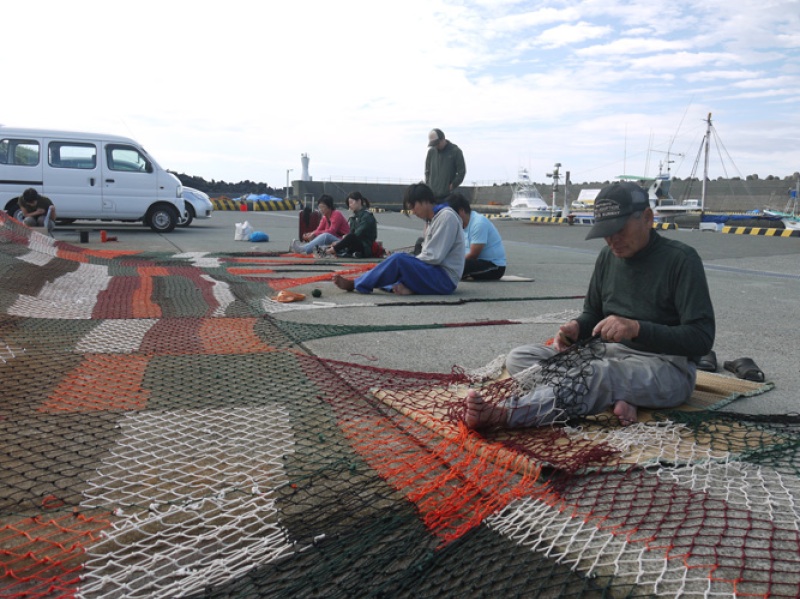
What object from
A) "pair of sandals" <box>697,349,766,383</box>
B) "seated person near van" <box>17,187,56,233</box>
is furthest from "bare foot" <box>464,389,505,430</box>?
"seated person near van" <box>17,187,56,233</box>

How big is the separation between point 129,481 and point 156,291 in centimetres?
424

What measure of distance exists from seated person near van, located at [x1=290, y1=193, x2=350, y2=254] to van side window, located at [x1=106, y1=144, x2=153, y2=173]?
4541 mm

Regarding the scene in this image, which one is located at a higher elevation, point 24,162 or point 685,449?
point 24,162

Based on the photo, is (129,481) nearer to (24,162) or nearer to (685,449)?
(685,449)

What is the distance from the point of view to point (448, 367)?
3.69 m

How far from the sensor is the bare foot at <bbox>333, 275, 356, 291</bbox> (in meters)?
6.22

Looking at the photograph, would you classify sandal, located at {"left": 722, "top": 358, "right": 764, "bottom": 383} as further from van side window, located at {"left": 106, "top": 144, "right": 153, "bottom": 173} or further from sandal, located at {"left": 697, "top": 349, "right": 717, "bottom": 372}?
van side window, located at {"left": 106, "top": 144, "right": 153, "bottom": 173}

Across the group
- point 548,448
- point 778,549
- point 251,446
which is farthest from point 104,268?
point 778,549

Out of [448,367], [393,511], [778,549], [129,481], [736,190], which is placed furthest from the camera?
[736,190]

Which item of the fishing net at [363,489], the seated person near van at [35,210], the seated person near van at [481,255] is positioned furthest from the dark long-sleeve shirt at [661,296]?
the seated person near van at [35,210]

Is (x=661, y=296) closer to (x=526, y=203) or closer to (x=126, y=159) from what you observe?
(x=126, y=159)

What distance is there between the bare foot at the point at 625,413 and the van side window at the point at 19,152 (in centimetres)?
1264

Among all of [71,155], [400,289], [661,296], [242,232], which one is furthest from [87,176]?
[661,296]

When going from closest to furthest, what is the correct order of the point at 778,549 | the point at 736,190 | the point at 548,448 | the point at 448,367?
the point at 778,549 → the point at 548,448 → the point at 448,367 → the point at 736,190
